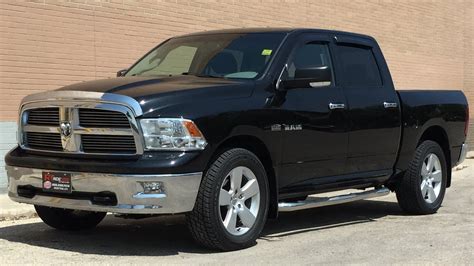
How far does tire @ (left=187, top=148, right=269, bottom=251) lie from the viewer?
5.86 m

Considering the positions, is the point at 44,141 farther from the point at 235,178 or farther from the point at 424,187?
the point at 424,187

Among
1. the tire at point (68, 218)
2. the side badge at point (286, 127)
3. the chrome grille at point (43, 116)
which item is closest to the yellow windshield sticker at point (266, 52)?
the side badge at point (286, 127)

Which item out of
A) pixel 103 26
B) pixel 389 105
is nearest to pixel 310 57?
pixel 389 105

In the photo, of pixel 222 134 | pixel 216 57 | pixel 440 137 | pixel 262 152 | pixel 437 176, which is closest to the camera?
pixel 222 134

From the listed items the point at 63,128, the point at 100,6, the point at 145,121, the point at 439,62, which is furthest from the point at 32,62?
the point at 439,62

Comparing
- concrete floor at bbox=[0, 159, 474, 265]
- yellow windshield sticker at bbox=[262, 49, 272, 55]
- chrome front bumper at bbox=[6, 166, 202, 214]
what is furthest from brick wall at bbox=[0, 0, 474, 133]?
chrome front bumper at bbox=[6, 166, 202, 214]

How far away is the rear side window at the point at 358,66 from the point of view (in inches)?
304

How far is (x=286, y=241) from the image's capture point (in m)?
6.92

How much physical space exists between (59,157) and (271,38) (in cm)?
248

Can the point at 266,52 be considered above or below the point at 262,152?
above

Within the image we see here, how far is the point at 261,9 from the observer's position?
13.9 meters

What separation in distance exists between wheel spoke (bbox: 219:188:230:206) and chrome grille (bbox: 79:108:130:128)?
39.4 inches

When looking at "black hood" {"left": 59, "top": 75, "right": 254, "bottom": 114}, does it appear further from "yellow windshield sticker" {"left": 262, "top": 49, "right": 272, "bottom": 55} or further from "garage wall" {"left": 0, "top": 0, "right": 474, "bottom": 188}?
"garage wall" {"left": 0, "top": 0, "right": 474, "bottom": 188}

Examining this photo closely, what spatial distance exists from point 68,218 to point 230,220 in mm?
2028
